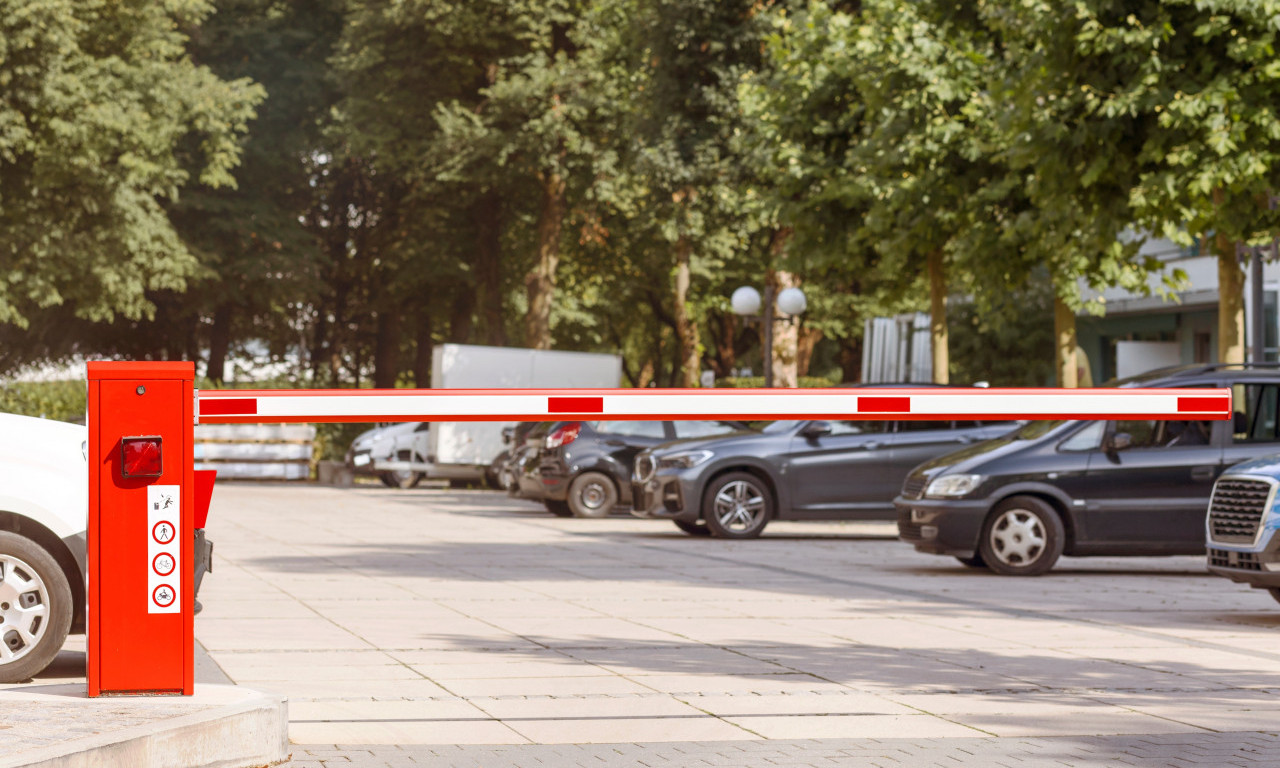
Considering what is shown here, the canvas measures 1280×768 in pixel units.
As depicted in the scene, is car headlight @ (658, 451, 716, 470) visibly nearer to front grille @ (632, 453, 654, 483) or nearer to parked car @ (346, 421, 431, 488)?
front grille @ (632, 453, 654, 483)

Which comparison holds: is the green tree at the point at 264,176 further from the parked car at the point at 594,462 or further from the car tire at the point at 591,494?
the car tire at the point at 591,494

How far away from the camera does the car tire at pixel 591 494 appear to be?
77.6 ft

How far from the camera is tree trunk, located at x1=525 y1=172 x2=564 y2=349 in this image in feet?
132

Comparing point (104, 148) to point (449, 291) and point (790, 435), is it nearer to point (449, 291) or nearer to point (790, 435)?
point (449, 291)

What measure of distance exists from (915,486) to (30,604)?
904 centimetres

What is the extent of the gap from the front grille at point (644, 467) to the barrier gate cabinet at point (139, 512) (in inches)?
522

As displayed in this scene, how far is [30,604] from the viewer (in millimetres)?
8133

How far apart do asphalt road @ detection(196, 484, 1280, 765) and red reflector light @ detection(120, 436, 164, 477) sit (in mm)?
1181

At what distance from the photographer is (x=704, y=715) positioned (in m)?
7.61

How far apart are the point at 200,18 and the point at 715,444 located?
25345 millimetres

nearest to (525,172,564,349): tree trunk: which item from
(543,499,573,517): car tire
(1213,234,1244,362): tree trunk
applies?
(543,499,573,517): car tire

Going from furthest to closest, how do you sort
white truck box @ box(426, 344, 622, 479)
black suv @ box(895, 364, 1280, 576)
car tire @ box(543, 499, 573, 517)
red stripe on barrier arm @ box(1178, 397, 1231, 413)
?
white truck box @ box(426, 344, 622, 479) → car tire @ box(543, 499, 573, 517) → black suv @ box(895, 364, 1280, 576) → red stripe on barrier arm @ box(1178, 397, 1231, 413)

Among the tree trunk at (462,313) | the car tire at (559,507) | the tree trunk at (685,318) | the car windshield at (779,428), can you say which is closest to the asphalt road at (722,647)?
the car windshield at (779,428)

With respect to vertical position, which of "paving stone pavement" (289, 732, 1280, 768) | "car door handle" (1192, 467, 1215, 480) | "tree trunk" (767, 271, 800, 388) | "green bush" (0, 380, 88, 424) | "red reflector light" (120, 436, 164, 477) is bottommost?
"paving stone pavement" (289, 732, 1280, 768)
